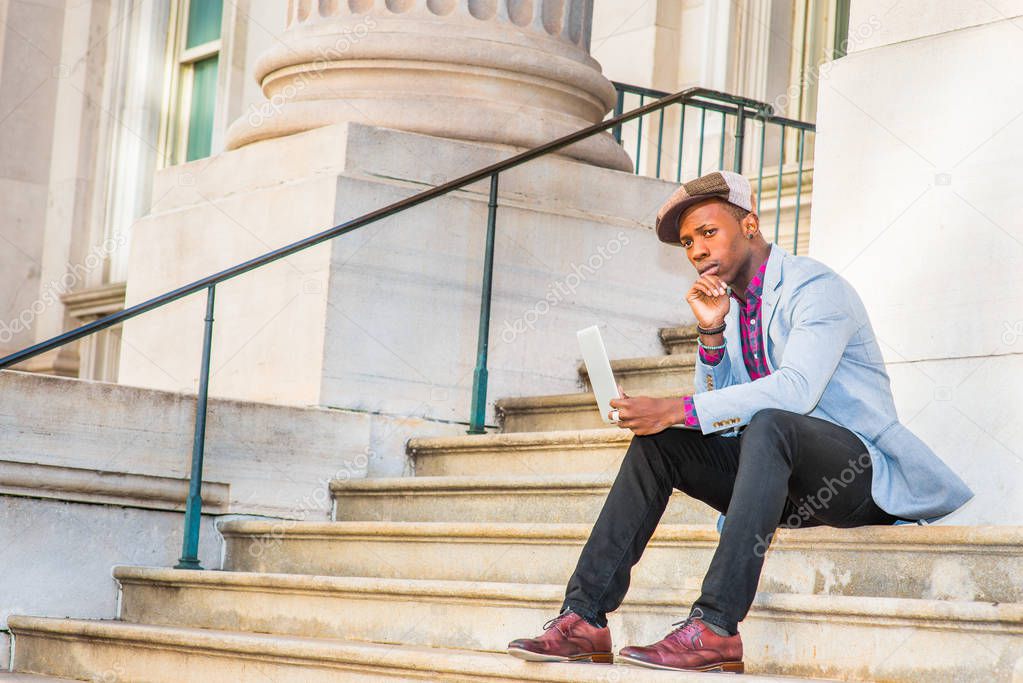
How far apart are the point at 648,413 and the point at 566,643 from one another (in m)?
0.60

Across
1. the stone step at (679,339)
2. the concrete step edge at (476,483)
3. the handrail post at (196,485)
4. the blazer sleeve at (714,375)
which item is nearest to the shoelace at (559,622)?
the blazer sleeve at (714,375)

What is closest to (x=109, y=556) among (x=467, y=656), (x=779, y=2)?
(x=467, y=656)

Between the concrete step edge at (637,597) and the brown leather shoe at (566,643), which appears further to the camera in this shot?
the brown leather shoe at (566,643)

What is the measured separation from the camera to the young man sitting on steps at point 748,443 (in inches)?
153

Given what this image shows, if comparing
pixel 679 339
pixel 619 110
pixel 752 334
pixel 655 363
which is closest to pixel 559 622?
pixel 752 334

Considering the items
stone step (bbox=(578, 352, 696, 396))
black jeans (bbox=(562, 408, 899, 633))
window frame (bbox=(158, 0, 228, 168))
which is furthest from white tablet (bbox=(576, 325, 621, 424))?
window frame (bbox=(158, 0, 228, 168))

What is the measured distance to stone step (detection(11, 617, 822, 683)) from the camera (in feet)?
13.3

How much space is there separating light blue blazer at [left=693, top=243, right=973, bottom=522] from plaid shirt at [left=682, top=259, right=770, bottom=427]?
0.03m

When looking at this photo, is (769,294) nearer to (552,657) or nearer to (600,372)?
(600,372)

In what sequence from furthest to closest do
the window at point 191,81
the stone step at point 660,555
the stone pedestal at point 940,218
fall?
the window at point 191,81 < the stone pedestal at point 940,218 < the stone step at point 660,555

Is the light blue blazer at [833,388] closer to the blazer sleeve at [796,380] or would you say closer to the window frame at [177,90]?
the blazer sleeve at [796,380]

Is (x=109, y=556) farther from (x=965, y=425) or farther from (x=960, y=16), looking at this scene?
(x=960, y=16)

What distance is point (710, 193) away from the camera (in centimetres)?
440

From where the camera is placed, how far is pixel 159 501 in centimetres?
624
